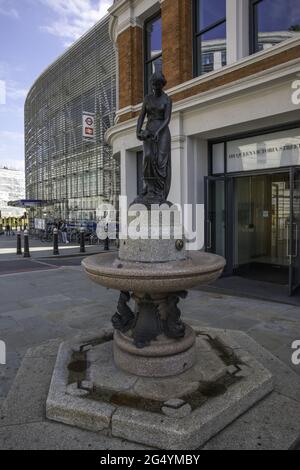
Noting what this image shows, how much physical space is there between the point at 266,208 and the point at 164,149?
305 inches

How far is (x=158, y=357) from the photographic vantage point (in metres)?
3.51

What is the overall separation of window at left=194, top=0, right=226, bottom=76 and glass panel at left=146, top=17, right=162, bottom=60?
159cm

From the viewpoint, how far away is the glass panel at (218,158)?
30.3 ft

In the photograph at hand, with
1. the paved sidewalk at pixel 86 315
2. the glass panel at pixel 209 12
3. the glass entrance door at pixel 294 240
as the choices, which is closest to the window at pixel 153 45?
the glass panel at pixel 209 12

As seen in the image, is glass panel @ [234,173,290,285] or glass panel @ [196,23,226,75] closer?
glass panel @ [196,23,226,75]

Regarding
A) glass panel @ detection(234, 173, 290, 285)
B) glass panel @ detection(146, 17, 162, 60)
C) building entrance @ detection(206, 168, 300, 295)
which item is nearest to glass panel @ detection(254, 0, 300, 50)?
building entrance @ detection(206, 168, 300, 295)

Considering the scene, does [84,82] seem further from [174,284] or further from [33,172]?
[174,284]

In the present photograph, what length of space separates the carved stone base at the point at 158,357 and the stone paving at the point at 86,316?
1232 mm

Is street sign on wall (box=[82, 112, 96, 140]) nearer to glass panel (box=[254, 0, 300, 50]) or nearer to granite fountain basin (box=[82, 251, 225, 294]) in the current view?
glass panel (box=[254, 0, 300, 50])

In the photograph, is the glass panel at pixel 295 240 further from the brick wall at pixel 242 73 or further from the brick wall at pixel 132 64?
the brick wall at pixel 132 64

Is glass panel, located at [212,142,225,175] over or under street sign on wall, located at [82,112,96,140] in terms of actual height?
under

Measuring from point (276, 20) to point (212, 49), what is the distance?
1662mm

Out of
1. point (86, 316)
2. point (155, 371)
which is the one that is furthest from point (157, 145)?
point (86, 316)

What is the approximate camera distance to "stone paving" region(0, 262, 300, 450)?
→ 15.6 ft
